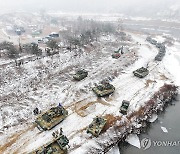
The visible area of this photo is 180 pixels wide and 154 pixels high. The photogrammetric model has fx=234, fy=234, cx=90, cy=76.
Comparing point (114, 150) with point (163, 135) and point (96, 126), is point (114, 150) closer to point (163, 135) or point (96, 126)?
point (96, 126)

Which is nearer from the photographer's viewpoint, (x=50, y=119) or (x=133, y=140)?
(x=133, y=140)

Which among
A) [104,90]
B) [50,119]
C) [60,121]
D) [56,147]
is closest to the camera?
[56,147]

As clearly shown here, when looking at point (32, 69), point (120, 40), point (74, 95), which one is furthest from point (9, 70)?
point (120, 40)

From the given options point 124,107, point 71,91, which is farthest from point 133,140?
point 71,91

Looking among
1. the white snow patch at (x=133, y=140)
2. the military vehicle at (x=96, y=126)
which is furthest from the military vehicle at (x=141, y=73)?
the military vehicle at (x=96, y=126)

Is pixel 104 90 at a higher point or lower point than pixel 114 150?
higher

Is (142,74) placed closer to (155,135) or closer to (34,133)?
(155,135)
